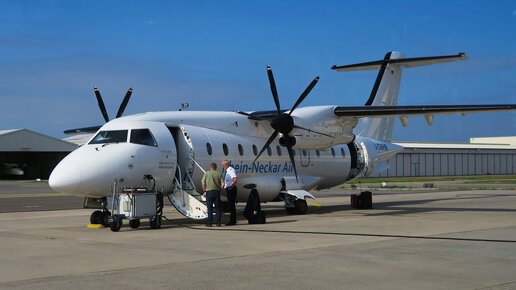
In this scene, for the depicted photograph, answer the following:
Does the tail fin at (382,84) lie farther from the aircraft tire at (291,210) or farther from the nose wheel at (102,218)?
the nose wheel at (102,218)

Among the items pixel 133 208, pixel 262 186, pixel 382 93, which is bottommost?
pixel 133 208

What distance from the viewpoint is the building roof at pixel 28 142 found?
7144 centimetres

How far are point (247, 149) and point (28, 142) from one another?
5919cm

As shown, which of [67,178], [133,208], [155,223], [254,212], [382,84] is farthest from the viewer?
[382,84]

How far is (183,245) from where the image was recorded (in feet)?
41.1

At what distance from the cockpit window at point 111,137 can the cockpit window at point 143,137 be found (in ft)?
0.84

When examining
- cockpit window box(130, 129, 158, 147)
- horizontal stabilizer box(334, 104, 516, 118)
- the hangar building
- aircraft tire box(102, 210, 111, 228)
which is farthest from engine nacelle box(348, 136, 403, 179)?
the hangar building

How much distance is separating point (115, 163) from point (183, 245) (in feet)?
15.9

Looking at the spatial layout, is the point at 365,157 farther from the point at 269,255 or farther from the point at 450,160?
the point at 450,160

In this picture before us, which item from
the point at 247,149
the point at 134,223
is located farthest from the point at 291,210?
the point at 134,223

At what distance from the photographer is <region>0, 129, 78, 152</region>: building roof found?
71438 millimetres

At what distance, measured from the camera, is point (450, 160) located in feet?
290

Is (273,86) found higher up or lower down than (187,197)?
higher up

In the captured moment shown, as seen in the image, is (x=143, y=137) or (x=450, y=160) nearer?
(x=143, y=137)
